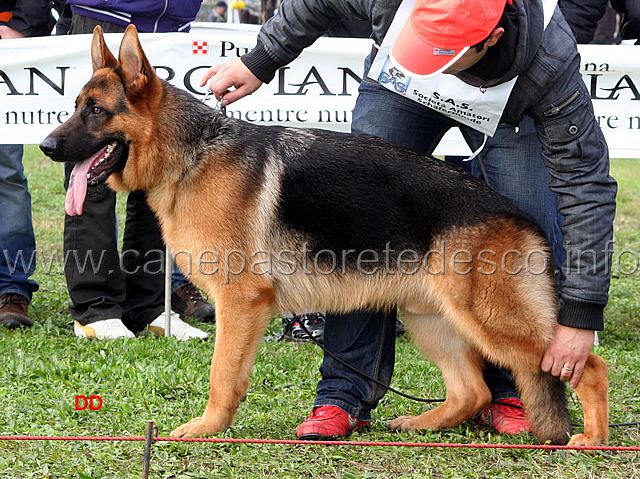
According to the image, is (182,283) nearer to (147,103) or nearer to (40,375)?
(40,375)

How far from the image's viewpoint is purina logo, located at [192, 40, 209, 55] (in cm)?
500

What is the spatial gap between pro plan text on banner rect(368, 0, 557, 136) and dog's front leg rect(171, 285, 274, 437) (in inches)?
39.9

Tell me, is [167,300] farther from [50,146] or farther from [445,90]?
[445,90]

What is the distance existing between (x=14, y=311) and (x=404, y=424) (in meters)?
2.85

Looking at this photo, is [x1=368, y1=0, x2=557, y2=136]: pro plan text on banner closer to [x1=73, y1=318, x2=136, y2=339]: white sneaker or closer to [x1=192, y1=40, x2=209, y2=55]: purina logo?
[x1=192, y1=40, x2=209, y2=55]: purina logo

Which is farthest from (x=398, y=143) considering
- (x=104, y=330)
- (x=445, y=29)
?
(x=104, y=330)

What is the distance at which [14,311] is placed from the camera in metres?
4.84

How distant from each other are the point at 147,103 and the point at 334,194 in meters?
0.88

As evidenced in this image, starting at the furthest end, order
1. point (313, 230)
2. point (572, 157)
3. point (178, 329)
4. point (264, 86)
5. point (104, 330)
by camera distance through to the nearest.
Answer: point (264, 86) → point (178, 329) → point (104, 330) → point (313, 230) → point (572, 157)

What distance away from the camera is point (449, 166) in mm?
3145

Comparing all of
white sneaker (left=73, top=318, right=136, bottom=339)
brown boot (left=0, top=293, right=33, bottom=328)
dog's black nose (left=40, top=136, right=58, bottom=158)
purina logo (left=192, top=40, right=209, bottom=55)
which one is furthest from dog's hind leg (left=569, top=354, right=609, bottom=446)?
brown boot (left=0, top=293, right=33, bottom=328)

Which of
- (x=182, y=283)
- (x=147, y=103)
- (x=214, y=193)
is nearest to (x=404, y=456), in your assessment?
(x=214, y=193)

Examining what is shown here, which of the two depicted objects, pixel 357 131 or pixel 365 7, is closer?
pixel 365 7

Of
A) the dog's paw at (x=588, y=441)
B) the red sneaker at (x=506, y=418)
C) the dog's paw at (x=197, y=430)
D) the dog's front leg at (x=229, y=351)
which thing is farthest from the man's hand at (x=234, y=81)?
the dog's paw at (x=588, y=441)
